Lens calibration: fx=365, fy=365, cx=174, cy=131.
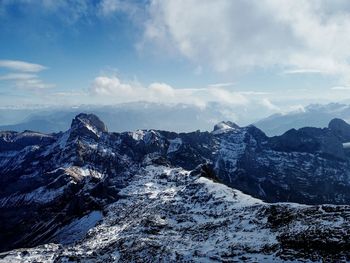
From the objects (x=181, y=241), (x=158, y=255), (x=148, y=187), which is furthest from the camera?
(x=148, y=187)

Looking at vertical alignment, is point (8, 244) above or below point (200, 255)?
below

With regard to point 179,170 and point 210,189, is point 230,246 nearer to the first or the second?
point 210,189

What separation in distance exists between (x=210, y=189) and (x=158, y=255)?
44950mm

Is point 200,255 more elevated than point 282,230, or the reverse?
point 282,230

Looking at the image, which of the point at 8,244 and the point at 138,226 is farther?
the point at 8,244

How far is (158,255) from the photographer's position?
2352 inches

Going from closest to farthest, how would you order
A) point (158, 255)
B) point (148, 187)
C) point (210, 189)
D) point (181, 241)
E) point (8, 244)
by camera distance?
point (158, 255), point (181, 241), point (210, 189), point (148, 187), point (8, 244)

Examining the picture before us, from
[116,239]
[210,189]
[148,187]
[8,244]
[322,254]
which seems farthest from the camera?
[8,244]

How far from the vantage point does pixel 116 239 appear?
77.4m

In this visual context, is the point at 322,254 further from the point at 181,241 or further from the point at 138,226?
the point at 138,226

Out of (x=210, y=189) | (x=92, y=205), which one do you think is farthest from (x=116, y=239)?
(x=92, y=205)

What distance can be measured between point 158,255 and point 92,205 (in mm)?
88532

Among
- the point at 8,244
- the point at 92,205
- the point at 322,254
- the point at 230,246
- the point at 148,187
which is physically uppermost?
the point at 322,254

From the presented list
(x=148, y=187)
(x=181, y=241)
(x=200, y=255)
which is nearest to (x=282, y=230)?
(x=200, y=255)
